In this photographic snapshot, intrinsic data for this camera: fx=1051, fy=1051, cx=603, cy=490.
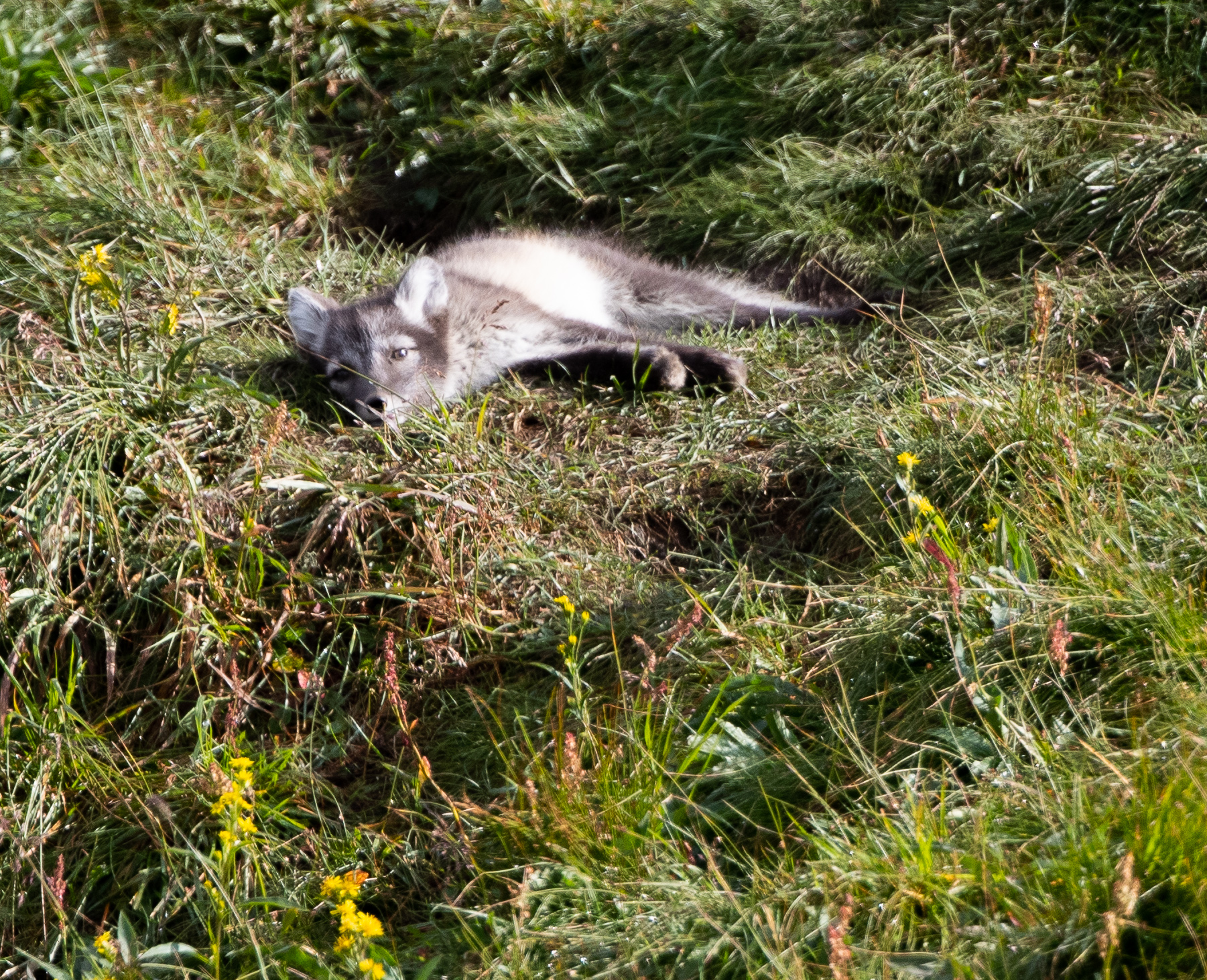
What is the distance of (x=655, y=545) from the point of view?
3273 mm

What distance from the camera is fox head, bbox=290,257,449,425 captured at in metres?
3.99

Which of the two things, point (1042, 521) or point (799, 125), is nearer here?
point (1042, 521)

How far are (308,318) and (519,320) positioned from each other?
0.83m

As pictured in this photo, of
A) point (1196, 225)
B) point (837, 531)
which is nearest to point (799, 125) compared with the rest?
point (1196, 225)

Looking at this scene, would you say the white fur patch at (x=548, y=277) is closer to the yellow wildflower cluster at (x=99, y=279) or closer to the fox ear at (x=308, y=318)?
the fox ear at (x=308, y=318)

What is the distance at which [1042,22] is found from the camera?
4656 mm

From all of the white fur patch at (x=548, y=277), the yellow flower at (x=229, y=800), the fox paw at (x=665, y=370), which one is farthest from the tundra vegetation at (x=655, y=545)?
the white fur patch at (x=548, y=277)

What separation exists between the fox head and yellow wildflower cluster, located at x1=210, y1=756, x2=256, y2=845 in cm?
178

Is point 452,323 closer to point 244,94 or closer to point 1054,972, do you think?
point 244,94

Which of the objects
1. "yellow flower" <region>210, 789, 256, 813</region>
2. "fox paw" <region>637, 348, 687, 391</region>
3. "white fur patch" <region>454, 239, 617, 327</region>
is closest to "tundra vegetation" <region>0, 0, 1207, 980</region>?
"yellow flower" <region>210, 789, 256, 813</region>

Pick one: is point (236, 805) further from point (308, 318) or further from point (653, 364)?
point (308, 318)

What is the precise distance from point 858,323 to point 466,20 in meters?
2.98

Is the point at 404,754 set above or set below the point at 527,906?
below

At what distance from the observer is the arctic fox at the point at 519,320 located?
3.91 m
